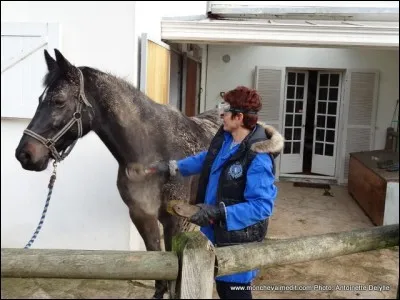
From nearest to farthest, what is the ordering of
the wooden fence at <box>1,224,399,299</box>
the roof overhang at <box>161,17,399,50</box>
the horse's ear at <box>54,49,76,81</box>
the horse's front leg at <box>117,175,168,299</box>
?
the wooden fence at <box>1,224,399,299</box>, the horse's ear at <box>54,49,76,81</box>, the horse's front leg at <box>117,175,168,299</box>, the roof overhang at <box>161,17,399,50</box>

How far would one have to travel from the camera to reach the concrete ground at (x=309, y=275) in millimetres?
2596

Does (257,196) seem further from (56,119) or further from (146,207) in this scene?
(56,119)

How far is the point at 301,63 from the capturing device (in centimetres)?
673

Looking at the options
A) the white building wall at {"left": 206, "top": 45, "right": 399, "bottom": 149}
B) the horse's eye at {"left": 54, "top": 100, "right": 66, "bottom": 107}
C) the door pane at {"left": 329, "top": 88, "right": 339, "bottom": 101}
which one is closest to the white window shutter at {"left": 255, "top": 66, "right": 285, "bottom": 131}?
the white building wall at {"left": 206, "top": 45, "right": 399, "bottom": 149}

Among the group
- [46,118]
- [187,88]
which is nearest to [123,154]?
[46,118]

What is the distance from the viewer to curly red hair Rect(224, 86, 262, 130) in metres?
1.80

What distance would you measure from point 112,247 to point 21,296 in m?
1.15

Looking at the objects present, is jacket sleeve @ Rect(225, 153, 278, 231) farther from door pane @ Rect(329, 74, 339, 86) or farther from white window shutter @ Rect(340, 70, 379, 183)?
door pane @ Rect(329, 74, 339, 86)

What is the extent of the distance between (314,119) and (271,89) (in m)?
1.12

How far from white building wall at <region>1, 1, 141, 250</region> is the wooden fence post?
233 cm

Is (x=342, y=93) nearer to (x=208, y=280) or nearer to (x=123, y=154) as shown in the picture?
(x=123, y=154)

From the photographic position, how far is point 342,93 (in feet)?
22.3

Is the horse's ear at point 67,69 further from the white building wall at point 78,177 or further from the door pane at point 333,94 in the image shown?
the door pane at point 333,94

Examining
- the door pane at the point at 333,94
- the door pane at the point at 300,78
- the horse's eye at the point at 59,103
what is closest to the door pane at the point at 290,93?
the door pane at the point at 300,78
